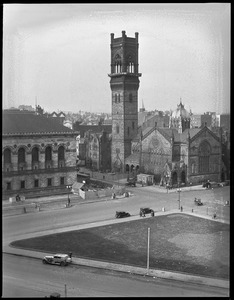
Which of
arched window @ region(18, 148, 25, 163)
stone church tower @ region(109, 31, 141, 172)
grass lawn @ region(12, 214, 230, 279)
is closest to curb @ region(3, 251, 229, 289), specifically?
grass lawn @ region(12, 214, 230, 279)

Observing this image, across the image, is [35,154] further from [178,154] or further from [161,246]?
[178,154]

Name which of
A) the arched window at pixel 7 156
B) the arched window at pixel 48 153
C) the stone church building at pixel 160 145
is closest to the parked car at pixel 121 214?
the stone church building at pixel 160 145

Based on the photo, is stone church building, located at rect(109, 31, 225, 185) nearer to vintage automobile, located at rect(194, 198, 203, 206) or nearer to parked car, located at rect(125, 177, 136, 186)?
parked car, located at rect(125, 177, 136, 186)

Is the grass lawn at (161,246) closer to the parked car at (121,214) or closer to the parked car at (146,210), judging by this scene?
the parked car at (146,210)

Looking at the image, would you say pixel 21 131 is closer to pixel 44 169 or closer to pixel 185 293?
pixel 44 169

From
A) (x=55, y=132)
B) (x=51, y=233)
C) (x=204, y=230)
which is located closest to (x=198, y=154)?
(x=204, y=230)
